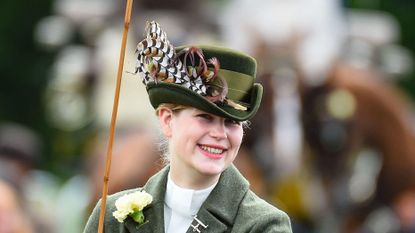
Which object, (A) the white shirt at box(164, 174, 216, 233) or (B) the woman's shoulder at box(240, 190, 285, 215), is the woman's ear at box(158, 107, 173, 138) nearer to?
(A) the white shirt at box(164, 174, 216, 233)

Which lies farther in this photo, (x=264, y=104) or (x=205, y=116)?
(x=264, y=104)

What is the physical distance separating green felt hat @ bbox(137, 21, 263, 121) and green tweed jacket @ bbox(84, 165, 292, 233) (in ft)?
1.06

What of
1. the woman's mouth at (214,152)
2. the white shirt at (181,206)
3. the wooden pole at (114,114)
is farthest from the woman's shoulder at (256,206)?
the wooden pole at (114,114)

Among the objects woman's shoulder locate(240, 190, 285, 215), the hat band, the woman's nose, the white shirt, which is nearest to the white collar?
the white shirt

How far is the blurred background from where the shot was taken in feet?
47.8

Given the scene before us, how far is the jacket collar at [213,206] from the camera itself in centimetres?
741

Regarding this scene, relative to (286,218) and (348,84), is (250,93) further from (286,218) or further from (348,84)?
(348,84)

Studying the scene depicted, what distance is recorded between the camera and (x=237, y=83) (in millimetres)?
7402

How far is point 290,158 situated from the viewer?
52.6 feet

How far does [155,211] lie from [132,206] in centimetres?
10

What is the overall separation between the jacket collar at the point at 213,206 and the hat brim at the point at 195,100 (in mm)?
300

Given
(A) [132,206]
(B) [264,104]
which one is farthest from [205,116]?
(B) [264,104]

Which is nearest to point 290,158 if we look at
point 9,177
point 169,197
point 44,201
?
point 44,201

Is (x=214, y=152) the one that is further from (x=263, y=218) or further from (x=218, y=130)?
(x=263, y=218)
